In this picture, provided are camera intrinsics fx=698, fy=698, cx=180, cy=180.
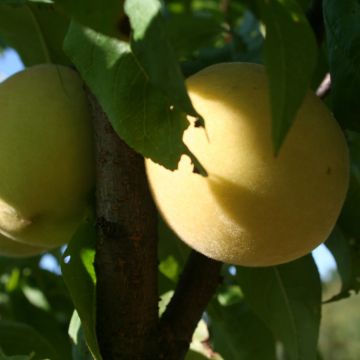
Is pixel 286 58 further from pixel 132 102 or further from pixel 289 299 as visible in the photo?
pixel 289 299

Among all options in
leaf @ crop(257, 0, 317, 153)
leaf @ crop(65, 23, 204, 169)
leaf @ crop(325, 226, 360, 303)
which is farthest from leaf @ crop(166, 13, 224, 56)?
leaf @ crop(257, 0, 317, 153)

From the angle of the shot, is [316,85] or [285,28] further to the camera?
[316,85]

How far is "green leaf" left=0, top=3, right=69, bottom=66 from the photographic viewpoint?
135 cm

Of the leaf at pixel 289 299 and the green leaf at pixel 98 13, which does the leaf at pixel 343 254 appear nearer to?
the leaf at pixel 289 299

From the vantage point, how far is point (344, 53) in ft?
3.14

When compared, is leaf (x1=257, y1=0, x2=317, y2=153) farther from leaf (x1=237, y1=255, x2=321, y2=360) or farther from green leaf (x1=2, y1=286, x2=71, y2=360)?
green leaf (x1=2, y1=286, x2=71, y2=360)

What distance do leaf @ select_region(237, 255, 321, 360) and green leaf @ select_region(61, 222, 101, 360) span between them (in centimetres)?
Result: 32

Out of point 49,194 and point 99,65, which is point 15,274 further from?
point 99,65

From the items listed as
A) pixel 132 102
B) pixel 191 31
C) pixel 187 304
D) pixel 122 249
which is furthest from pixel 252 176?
pixel 191 31

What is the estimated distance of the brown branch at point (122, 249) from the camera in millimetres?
1047

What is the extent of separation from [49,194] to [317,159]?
0.42 metres

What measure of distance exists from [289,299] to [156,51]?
692 mm

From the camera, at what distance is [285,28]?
2.48ft

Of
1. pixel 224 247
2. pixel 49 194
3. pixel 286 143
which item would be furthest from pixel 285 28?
pixel 49 194
